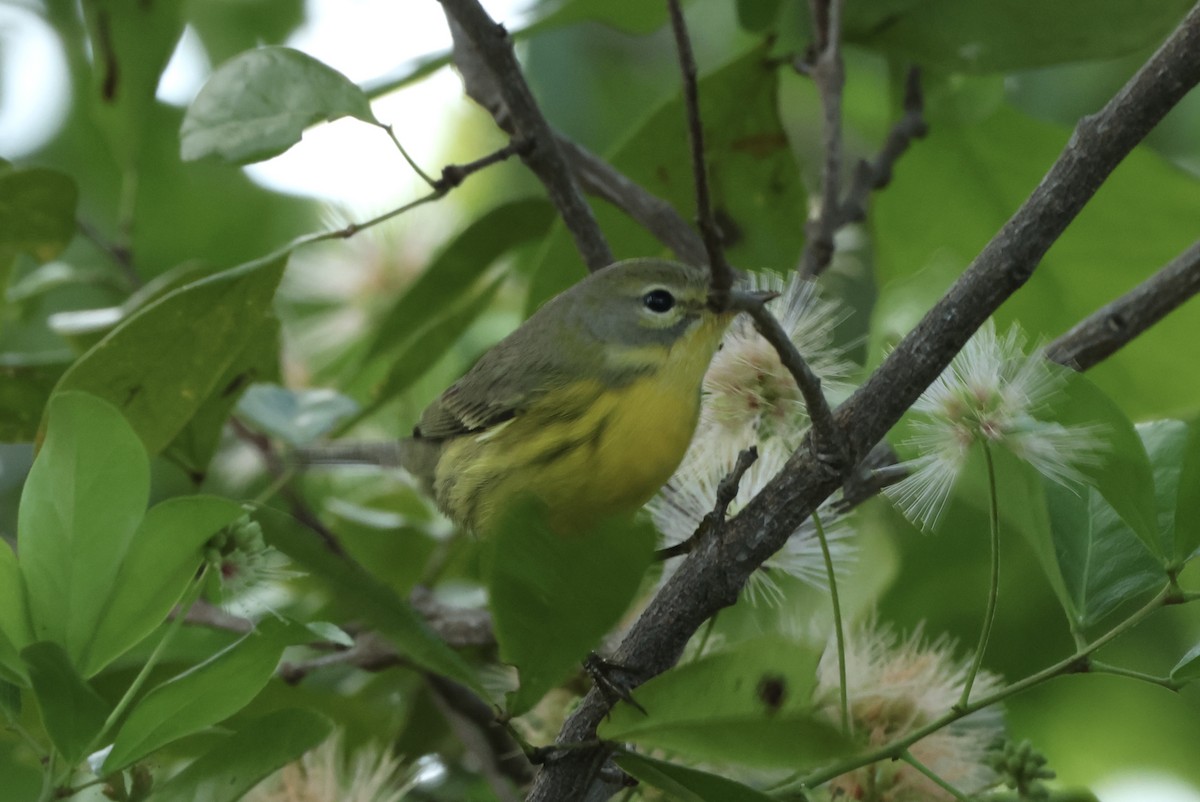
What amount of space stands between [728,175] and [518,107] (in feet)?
1.63

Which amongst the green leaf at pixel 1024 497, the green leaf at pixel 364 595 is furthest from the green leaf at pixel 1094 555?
the green leaf at pixel 364 595

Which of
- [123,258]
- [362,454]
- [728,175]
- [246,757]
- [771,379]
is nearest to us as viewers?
[246,757]

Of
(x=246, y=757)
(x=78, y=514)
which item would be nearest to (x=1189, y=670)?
(x=246, y=757)

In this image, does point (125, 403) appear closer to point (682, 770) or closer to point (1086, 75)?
point (682, 770)

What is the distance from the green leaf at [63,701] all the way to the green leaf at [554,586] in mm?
297

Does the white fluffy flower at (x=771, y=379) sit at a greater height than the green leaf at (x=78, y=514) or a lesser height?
greater

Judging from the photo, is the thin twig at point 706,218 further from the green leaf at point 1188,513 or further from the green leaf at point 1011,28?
the green leaf at point 1011,28

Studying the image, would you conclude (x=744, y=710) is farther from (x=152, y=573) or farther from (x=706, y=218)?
(x=152, y=573)

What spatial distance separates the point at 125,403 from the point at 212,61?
4.70 feet

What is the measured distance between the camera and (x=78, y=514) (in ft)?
3.26

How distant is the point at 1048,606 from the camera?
68.5 inches

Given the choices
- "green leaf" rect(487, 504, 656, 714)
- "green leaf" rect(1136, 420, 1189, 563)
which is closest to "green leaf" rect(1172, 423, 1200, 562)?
"green leaf" rect(1136, 420, 1189, 563)

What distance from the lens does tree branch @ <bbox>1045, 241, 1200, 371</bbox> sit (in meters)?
1.49

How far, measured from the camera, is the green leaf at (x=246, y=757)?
3.40 ft
